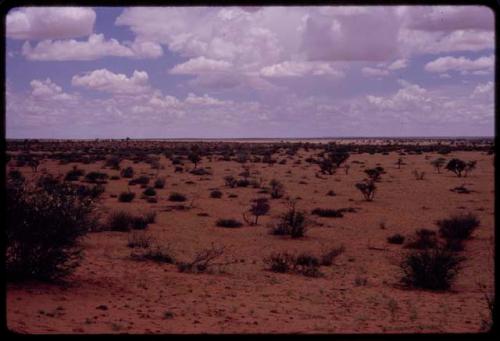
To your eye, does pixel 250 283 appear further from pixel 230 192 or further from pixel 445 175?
pixel 445 175

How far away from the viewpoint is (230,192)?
32031mm

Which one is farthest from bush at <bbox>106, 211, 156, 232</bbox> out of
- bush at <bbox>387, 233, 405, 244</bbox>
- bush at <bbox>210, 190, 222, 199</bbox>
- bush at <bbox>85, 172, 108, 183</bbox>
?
bush at <bbox>85, 172, 108, 183</bbox>

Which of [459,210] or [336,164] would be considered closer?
[459,210]

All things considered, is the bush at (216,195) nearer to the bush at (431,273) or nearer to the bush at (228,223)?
the bush at (228,223)

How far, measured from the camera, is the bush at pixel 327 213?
23.2m

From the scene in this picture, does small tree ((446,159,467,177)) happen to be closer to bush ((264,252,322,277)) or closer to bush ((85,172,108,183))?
bush ((85,172,108,183))

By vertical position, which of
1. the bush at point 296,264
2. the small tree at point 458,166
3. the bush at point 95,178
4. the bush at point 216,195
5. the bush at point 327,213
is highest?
the small tree at point 458,166

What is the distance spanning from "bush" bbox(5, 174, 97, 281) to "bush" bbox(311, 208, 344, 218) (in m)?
13.8

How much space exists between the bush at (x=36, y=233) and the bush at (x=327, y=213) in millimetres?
13781

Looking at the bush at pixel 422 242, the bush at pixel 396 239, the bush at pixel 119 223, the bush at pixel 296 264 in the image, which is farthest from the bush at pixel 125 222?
the bush at pixel 422 242

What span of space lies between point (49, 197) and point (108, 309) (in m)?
2.96

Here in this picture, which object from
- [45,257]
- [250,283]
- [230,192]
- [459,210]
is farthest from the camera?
[230,192]

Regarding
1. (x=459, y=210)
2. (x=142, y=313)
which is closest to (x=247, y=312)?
(x=142, y=313)

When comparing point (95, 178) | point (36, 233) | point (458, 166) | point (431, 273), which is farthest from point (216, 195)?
point (458, 166)
